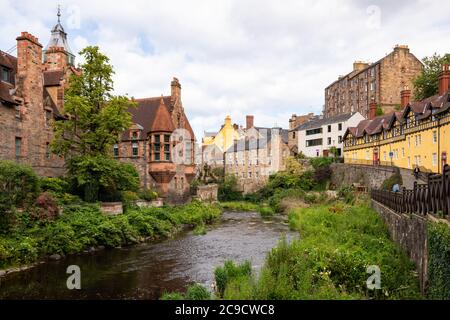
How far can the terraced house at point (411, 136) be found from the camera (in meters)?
32.5

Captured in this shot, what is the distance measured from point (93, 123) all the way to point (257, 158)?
1510 inches

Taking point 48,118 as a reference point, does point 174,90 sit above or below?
above

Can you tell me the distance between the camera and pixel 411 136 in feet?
127

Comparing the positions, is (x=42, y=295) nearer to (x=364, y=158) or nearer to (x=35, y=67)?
(x=35, y=67)

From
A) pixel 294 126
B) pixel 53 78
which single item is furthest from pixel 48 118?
pixel 294 126

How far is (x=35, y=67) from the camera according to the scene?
2777cm

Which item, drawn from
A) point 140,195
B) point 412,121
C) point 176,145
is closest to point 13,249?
point 140,195

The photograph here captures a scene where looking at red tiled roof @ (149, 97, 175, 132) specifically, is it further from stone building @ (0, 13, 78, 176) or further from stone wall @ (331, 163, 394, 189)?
stone wall @ (331, 163, 394, 189)

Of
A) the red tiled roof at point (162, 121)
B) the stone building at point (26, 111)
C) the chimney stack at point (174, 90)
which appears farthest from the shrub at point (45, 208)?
the chimney stack at point (174, 90)

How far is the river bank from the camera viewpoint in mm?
17969

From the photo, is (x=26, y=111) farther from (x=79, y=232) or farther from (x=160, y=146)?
(x=160, y=146)

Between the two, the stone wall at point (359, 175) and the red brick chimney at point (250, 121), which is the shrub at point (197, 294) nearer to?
the stone wall at point (359, 175)

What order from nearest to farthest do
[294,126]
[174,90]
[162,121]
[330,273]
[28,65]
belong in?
[330,273]
[28,65]
[162,121]
[174,90]
[294,126]

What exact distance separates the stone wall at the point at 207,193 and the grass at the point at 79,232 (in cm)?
1713
